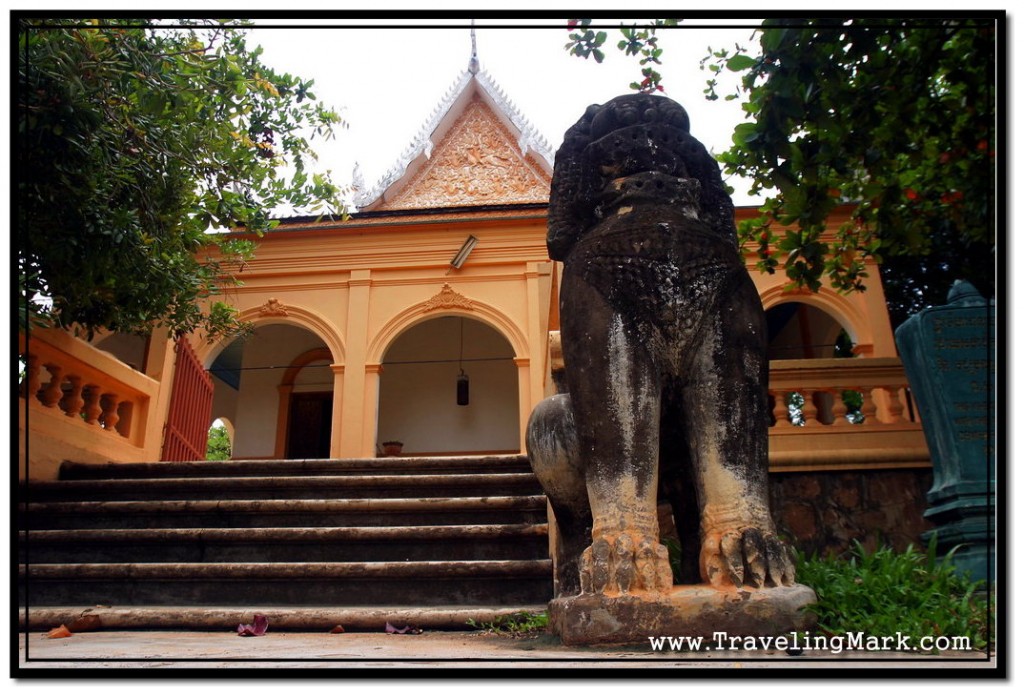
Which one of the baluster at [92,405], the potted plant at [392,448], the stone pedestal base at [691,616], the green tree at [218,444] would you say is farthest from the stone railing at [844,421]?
the green tree at [218,444]

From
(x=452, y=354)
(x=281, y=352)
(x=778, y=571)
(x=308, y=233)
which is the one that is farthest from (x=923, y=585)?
(x=281, y=352)

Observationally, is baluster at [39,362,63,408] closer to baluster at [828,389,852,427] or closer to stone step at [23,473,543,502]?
stone step at [23,473,543,502]

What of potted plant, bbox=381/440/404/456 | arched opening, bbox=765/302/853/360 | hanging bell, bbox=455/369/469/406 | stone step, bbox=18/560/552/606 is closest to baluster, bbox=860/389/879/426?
stone step, bbox=18/560/552/606

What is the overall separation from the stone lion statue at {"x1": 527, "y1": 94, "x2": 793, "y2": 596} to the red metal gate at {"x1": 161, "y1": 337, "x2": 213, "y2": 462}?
17.2 ft

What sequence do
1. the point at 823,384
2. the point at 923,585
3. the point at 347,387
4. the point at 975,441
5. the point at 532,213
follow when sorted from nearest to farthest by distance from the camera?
the point at 923,585 < the point at 975,441 < the point at 823,384 < the point at 347,387 < the point at 532,213

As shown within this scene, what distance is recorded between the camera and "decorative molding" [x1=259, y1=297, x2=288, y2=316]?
9656 mm

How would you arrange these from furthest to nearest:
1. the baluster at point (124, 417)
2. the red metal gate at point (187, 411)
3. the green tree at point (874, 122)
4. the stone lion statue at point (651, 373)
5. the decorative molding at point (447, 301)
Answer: the decorative molding at point (447, 301) → the red metal gate at point (187, 411) → the baluster at point (124, 417) → the green tree at point (874, 122) → the stone lion statue at point (651, 373)

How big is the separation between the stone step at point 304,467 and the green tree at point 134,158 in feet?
2.99

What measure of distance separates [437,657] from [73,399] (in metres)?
4.27

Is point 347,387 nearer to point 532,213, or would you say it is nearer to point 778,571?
point 532,213

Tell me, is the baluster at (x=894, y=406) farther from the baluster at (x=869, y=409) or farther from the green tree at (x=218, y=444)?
the green tree at (x=218, y=444)

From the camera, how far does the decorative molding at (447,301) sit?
31.6 feet

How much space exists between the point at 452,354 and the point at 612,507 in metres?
10.2

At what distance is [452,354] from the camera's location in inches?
472
